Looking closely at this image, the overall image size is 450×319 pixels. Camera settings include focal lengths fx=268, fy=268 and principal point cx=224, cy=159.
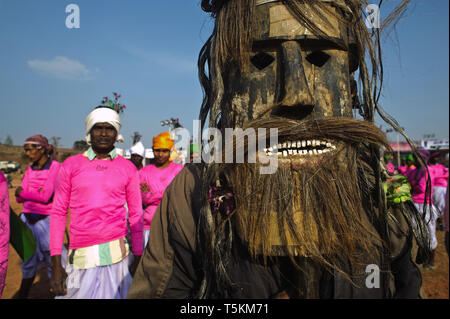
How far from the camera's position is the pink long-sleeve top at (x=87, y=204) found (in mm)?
2502

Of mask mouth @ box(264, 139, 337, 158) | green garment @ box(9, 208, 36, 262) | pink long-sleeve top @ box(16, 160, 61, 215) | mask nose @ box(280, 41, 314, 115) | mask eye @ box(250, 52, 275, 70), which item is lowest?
green garment @ box(9, 208, 36, 262)

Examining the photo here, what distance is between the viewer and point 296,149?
1.43 meters

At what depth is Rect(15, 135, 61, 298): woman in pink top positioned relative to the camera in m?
3.76

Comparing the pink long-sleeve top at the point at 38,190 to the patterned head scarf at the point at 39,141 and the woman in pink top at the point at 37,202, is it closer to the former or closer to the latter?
the woman in pink top at the point at 37,202

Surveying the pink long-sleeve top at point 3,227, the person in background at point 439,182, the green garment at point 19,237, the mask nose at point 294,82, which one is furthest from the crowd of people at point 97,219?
the person in background at point 439,182

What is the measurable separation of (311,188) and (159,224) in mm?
936

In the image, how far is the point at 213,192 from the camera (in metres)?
1.53

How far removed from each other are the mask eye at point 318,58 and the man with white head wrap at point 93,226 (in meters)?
2.09

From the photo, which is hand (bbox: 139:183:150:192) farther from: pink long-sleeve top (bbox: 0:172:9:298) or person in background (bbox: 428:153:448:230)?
person in background (bbox: 428:153:448:230)

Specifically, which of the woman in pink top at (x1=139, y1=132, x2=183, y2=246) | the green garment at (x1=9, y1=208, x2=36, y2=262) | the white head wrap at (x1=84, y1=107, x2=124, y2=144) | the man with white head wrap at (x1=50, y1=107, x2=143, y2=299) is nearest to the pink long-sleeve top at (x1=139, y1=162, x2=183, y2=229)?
the woman in pink top at (x1=139, y1=132, x2=183, y2=246)

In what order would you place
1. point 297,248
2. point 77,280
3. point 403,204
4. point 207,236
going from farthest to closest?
point 77,280 < point 403,204 < point 207,236 < point 297,248

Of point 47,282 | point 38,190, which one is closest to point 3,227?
point 38,190

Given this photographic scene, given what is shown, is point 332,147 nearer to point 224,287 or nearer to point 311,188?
point 311,188
